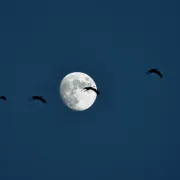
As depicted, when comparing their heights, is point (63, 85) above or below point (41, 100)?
above

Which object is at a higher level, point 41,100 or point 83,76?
point 83,76

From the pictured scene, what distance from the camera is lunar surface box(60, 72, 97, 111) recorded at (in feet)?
215

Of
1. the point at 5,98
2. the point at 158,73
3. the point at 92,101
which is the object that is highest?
the point at 92,101

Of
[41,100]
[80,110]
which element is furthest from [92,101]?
[41,100]

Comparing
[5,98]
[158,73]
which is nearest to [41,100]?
[5,98]

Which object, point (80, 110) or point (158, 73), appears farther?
point (80, 110)

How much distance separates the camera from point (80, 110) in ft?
222

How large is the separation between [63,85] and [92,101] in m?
5.43

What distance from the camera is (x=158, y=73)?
5309cm

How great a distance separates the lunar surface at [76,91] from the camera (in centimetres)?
6544

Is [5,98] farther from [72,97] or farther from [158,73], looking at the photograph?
[158,73]

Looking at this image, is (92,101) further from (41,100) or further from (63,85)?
(41,100)

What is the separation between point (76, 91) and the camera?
65.6 meters

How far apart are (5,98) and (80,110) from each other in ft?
52.5
